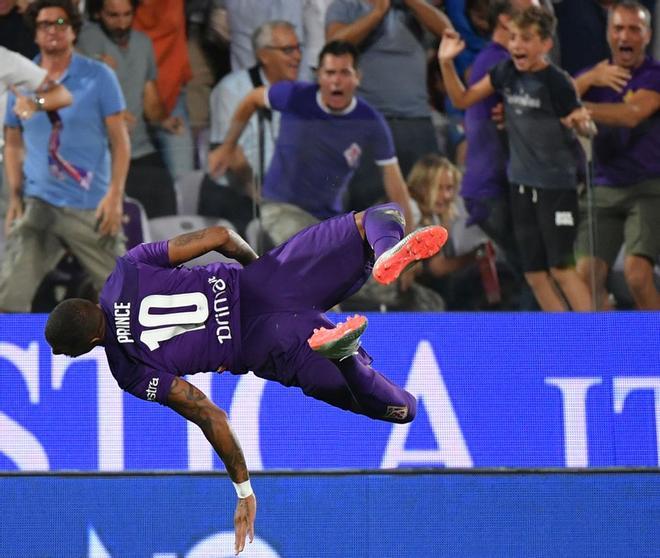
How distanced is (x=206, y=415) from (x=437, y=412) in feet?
6.62

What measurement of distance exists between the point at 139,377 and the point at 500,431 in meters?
2.50

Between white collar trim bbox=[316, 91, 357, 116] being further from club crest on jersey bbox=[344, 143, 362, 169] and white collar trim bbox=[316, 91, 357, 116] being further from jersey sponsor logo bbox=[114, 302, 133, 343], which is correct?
jersey sponsor logo bbox=[114, 302, 133, 343]

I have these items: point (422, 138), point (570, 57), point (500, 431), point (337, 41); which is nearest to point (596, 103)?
point (570, 57)

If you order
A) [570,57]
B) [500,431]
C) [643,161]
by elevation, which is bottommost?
[500,431]

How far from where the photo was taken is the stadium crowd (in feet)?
27.9

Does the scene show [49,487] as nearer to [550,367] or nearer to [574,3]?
[550,367]

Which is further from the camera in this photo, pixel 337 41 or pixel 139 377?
pixel 337 41

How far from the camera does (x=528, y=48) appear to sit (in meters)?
8.69

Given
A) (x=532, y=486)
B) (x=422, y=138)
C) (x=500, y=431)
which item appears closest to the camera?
(x=532, y=486)

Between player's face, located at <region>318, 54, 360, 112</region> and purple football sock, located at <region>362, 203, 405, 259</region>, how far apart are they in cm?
271

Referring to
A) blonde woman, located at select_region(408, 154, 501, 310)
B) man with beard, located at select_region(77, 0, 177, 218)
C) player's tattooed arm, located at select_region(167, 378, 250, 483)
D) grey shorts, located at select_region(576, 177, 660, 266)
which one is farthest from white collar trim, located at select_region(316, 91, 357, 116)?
player's tattooed arm, located at select_region(167, 378, 250, 483)

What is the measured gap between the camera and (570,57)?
28.4ft

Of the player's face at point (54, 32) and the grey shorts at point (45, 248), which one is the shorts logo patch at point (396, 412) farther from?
the player's face at point (54, 32)

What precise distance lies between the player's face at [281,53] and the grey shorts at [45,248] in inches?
61.0
